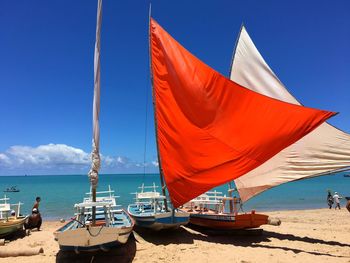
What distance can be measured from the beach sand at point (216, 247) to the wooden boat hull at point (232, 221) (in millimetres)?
428

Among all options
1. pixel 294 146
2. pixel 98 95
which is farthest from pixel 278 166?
pixel 98 95

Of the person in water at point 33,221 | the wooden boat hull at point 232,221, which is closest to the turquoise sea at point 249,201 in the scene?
the person in water at point 33,221

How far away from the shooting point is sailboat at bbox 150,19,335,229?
909 centimetres

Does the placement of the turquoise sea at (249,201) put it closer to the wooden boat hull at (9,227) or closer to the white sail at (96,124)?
the wooden boat hull at (9,227)

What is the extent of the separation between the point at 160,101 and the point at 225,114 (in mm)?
2343

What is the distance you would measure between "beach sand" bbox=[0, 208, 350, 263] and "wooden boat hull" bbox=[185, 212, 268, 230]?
428 millimetres

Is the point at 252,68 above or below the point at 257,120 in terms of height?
above

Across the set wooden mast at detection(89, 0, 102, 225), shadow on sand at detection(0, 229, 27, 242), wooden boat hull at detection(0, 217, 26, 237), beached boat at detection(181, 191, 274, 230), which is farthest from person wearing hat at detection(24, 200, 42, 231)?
wooden mast at detection(89, 0, 102, 225)

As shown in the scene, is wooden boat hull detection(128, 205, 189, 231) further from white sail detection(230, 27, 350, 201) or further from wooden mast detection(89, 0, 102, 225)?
wooden mast detection(89, 0, 102, 225)

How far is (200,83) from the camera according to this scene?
10625 millimetres

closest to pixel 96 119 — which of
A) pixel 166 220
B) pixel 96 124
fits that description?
pixel 96 124

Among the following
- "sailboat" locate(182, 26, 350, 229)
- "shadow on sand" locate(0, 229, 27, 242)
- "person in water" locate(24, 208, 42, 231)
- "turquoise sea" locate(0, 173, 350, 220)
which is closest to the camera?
"sailboat" locate(182, 26, 350, 229)

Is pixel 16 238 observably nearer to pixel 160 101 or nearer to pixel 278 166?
pixel 160 101

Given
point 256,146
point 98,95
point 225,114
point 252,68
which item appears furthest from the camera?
point 252,68
